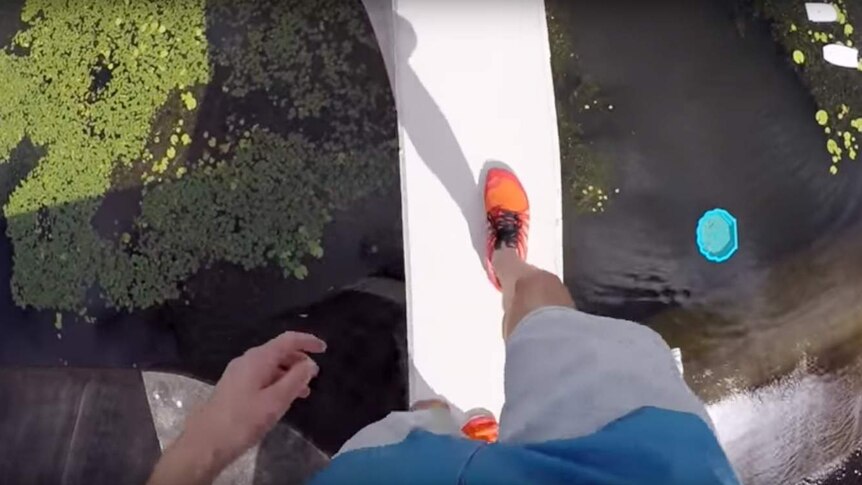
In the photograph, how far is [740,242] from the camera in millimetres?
1326

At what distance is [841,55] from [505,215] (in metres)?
0.70

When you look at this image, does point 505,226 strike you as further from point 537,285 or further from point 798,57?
point 798,57

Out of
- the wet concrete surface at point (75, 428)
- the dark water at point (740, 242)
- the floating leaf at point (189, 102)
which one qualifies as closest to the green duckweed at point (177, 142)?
the floating leaf at point (189, 102)

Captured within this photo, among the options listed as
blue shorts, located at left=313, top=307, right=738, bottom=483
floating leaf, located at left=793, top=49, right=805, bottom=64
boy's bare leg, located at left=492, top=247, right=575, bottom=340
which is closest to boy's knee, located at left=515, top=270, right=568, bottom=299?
boy's bare leg, located at left=492, top=247, right=575, bottom=340

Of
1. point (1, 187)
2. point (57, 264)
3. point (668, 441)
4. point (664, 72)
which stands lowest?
point (668, 441)

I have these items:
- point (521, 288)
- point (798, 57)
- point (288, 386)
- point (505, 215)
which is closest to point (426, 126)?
point (505, 215)

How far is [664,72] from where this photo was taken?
1.34 m

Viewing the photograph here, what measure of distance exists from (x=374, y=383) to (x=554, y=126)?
21.7 inches

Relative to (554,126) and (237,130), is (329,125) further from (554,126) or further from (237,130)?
(554,126)

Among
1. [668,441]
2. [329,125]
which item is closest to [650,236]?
[329,125]

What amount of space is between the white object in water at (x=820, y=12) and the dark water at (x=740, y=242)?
0.20 m

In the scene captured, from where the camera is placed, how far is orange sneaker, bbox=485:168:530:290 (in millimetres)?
1287
